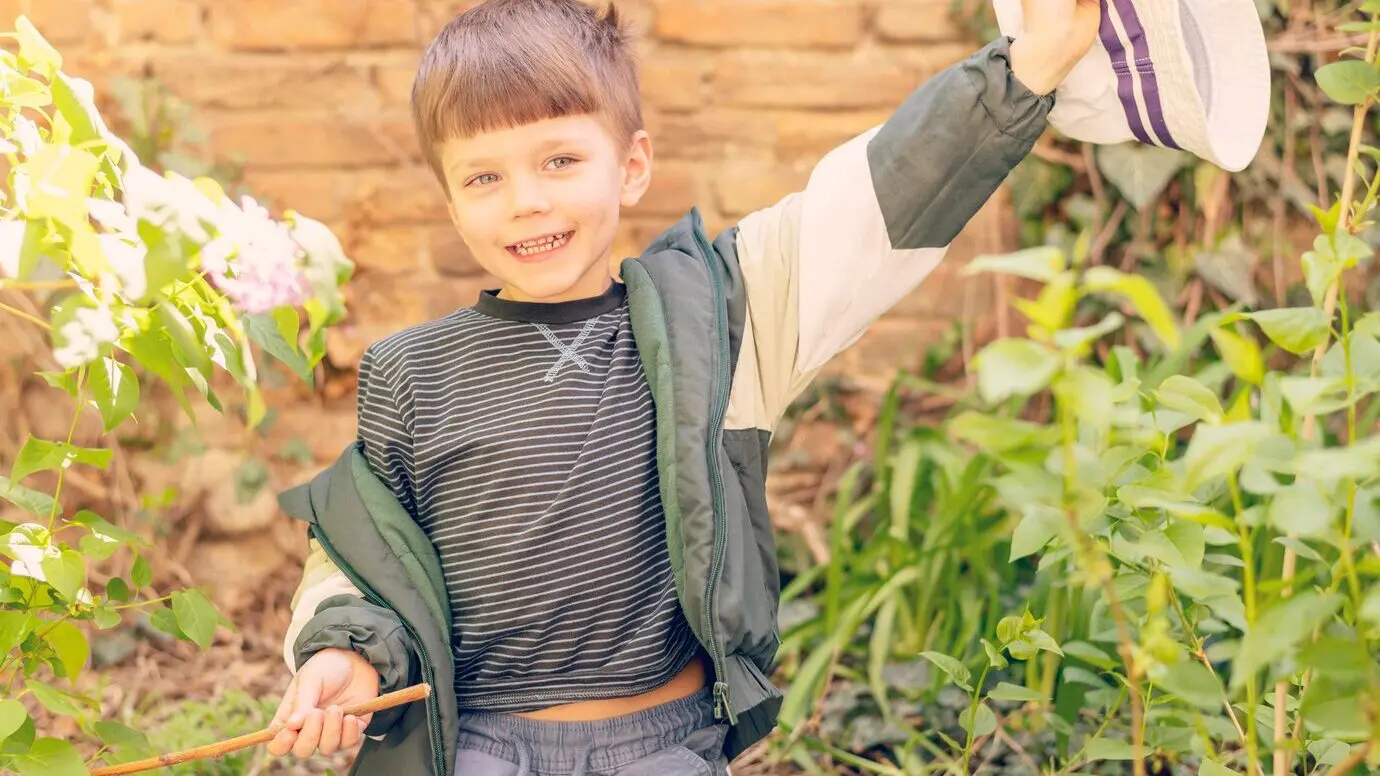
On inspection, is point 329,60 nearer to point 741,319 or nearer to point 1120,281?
point 741,319

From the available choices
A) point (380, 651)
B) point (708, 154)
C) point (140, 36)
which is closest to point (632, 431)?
point (380, 651)

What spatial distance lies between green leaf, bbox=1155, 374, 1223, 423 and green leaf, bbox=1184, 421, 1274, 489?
121 mm

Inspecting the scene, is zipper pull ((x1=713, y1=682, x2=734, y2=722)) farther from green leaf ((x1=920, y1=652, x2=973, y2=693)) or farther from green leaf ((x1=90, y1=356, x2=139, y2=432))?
green leaf ((x1=90, y1=356, x2=139, y2=432))

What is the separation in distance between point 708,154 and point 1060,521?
180 cm

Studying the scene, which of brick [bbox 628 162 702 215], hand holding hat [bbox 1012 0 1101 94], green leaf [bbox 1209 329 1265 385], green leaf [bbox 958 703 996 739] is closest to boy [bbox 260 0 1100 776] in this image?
hand holding hat [bbox 1012 0 1101 94]

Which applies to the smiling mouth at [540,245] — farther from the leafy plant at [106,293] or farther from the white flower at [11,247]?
the white flower at [11,247]

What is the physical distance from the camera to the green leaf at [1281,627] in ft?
2.29

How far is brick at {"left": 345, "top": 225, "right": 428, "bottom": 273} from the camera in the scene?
257cm

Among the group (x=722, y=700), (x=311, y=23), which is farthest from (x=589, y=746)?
(x=311, y=23)

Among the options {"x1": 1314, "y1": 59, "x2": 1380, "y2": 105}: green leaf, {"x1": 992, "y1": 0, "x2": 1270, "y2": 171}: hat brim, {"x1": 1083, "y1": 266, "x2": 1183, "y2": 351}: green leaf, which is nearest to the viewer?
{"x1": 1083, "y1": 266, "x2": 1183, "y2": 351}: green leaf

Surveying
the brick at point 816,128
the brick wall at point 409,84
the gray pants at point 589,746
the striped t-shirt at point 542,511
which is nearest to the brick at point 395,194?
the brick wall at point 409,84

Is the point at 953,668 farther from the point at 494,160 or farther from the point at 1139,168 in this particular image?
the point at 1139,168

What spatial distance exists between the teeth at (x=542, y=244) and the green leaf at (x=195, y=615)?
510 millimetres

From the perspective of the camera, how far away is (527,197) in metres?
1.39
